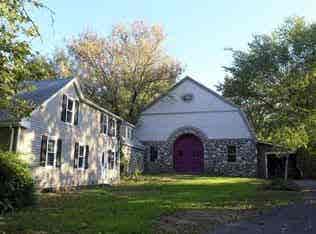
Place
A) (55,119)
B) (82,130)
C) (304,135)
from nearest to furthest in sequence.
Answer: (55,119) → (82,130) → (304,135)

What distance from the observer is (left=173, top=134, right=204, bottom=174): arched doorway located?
32.8 m

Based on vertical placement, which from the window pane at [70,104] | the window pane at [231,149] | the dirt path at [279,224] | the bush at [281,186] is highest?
the window pane at [70,104]

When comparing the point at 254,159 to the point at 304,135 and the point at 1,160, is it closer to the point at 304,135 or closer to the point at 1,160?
the point at 304,135

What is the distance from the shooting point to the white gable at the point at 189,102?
106 feet

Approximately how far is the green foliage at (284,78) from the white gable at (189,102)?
2492mm

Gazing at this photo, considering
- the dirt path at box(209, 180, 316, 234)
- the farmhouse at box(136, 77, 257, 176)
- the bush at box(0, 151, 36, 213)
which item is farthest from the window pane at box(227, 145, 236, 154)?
the bush at box(0, 151, 36, 213)

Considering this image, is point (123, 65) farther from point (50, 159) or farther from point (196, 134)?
point (50, 159)

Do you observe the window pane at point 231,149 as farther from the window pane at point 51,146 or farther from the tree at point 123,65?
the window pane at point 51,146

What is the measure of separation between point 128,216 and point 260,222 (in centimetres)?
353

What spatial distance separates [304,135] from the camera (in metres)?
23.8

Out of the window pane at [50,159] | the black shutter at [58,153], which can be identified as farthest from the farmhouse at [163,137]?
the window pane at [50,159]

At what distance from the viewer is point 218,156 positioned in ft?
105

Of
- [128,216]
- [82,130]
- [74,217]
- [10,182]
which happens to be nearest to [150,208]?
[128,216]

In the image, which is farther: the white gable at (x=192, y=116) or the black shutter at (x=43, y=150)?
the white gable at (x=192, y=116)
